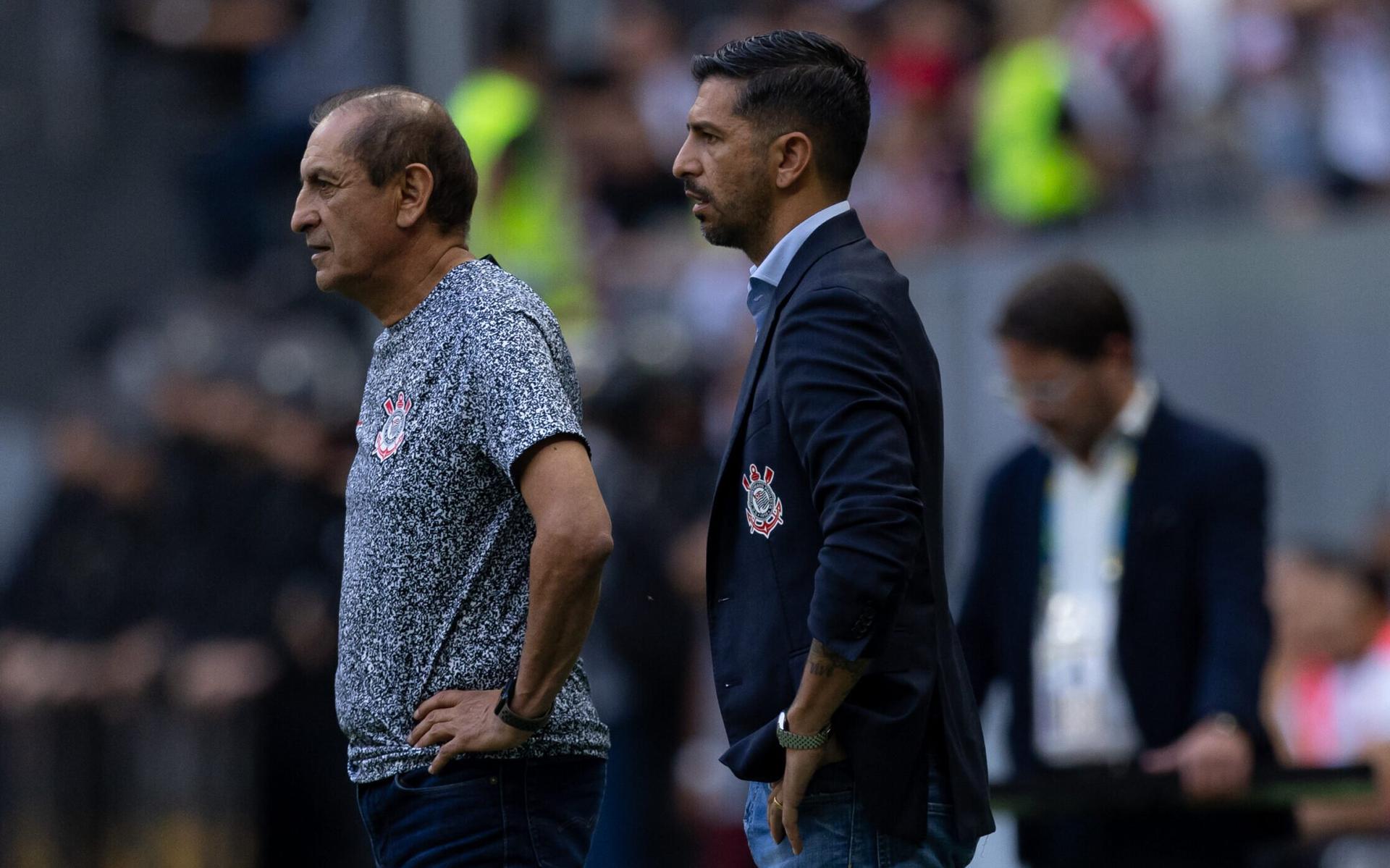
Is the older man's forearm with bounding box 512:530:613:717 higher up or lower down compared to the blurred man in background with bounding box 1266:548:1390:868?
higher up

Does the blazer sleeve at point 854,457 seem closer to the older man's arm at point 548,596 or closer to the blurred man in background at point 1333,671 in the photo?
the older man's arm at point 548,596

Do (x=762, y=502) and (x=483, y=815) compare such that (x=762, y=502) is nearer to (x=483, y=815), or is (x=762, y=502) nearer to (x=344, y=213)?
(x=483, y=815)

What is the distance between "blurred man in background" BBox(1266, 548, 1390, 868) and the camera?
671 centimetres

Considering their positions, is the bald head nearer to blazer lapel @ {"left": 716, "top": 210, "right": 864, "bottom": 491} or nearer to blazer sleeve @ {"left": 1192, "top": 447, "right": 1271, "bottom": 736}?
blazer lapel @ {"left": 716, "top": 210, "right": 864, "bottom": 491}

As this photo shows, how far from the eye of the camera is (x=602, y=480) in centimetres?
875

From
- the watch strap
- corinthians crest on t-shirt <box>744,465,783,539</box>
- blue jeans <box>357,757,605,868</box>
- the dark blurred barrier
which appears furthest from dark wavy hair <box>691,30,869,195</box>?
the dark blurred barrier

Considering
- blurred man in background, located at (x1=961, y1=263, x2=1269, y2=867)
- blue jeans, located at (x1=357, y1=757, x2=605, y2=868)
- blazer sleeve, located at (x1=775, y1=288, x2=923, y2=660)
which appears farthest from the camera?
blurred man in background, located at (x1=961, y1=263, x2=1269, y2=867)

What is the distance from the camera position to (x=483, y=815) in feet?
11.1

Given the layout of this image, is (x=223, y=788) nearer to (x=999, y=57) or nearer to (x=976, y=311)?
(x=976, y=311)

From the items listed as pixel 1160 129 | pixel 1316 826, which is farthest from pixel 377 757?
pixel 1160 129

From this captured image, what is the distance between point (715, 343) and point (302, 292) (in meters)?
2.32

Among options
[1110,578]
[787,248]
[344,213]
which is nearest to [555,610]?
[787,248]

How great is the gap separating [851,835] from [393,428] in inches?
38.8

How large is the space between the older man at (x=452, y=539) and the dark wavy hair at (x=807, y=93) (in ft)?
1.67
